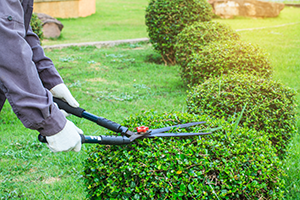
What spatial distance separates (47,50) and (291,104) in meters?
7.39

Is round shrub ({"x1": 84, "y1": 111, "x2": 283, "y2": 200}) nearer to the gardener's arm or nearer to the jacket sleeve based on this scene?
the gardener's arm

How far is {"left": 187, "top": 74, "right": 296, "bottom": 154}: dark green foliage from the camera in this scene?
2.86 metres

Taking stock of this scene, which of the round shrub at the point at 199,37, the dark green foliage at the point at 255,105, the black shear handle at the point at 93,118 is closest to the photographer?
the black shear handle at the point at 93,118

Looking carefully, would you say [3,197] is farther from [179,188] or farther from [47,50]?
[47,50]

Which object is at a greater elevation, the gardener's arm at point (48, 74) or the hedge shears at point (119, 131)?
the gardener's arm at point (48, 74)

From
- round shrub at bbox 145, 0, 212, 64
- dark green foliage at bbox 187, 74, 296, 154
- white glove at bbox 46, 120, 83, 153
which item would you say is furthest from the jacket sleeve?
round shrub at bbox 145, 0, 212, 64

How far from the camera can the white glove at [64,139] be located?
162 cm

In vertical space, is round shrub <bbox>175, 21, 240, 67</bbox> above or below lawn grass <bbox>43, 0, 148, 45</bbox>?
above

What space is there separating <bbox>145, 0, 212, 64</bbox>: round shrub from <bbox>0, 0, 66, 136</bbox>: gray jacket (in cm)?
549

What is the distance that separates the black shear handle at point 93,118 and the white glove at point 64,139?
12.1 inches

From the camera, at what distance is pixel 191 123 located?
2.15 m

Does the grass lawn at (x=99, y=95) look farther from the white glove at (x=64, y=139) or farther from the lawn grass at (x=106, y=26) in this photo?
the white glove at (x=64, y=139)

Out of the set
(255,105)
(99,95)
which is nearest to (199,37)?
(99,95)

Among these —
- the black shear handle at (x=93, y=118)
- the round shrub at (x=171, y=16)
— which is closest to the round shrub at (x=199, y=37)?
the round shrub at (x=171, y=16)
